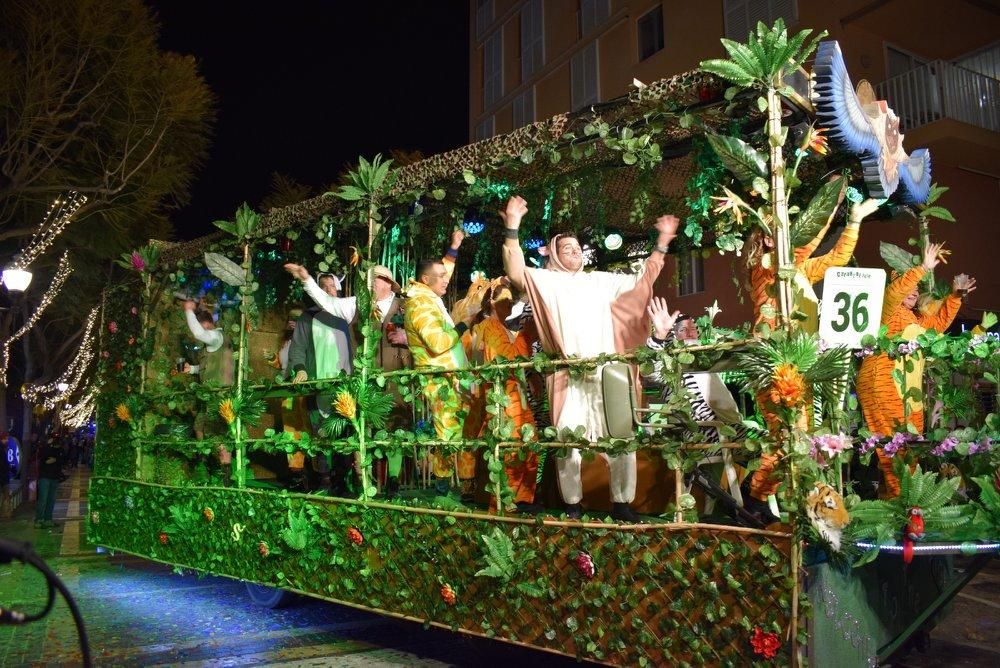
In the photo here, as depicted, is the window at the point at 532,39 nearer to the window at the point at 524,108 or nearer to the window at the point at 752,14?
the window at the point at 524,108

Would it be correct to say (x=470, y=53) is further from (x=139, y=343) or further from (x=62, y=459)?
(x=139, y=343)

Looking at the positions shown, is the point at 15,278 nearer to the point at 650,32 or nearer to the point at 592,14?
the point at 650,32

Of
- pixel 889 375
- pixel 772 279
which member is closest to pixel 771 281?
pixel 772 279

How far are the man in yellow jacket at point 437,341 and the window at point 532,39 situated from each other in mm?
17253

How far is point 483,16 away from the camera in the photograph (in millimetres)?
24922

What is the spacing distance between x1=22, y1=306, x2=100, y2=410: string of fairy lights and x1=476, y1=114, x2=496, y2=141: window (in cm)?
1227

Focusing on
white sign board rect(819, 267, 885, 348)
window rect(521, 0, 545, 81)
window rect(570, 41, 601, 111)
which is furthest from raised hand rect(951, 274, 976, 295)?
window rect(521, 0, 545, 81)

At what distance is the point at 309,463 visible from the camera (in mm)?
7117

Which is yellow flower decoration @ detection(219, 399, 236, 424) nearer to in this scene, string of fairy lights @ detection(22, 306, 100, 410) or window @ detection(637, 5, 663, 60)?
window @ detection(637, 5, 663, 60)

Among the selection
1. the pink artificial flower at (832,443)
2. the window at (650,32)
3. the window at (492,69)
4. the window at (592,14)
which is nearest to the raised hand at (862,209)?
the pink artificial flower at (832,443)

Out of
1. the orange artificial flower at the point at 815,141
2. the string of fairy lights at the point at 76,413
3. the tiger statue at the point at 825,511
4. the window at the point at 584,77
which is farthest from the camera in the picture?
the string of fairy lights at the point at 76,413

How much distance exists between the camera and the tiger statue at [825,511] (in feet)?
10.7

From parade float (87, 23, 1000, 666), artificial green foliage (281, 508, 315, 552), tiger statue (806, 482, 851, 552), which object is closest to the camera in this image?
tiger statue (806, 482, 851, 552)

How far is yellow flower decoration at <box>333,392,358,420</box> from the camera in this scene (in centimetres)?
509
